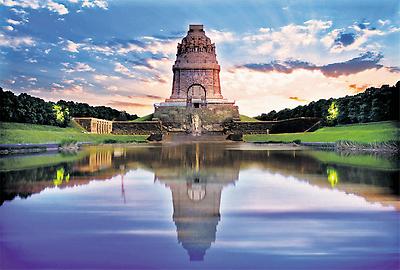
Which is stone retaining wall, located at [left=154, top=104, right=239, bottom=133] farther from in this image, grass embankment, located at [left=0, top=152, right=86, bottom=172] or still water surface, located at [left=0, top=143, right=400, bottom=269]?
still water surface, located at [left=0, top=143, right=400, bottom=269]

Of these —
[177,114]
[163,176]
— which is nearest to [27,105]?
[177,114]

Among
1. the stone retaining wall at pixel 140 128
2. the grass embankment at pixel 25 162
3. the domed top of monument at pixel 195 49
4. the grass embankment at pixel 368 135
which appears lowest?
the grass embankment at pixel 25 162

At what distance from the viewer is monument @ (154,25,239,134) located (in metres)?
49.8

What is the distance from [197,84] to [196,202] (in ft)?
162

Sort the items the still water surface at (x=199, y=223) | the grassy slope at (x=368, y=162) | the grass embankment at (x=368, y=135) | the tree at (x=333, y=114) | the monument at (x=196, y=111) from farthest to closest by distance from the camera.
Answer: the monument at (x=196, y=111) → the tree at (x=333, y=114) → the grass embankment at (x=368, y=135) → the grassy slope at (x=368, y=162) → the still water surface at (x=199, y=223)

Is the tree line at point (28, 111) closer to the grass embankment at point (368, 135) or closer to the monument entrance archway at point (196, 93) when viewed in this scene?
the monument entrance archway at point (196, 93)

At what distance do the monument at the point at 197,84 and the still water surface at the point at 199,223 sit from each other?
41.4 m

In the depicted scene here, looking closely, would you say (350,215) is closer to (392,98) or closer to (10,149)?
(10,149)

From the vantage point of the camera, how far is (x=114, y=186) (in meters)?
7.59

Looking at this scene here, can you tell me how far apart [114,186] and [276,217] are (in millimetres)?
3382

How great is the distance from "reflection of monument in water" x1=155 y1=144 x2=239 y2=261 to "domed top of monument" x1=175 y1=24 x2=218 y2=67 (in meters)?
46.0

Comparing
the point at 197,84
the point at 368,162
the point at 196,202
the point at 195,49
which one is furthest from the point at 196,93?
the point at 196,202

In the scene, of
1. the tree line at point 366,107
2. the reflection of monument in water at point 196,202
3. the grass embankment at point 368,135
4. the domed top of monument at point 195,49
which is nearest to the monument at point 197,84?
the domed top of monument at point 195,49

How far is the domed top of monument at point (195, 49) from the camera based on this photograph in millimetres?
55406
